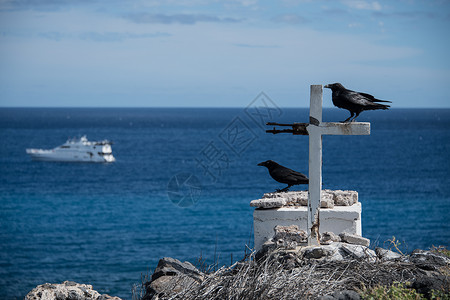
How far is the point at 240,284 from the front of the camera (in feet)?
23.8

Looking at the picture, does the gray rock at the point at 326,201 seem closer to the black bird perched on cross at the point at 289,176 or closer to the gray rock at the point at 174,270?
the black bird perched on cross at the point at 289,176

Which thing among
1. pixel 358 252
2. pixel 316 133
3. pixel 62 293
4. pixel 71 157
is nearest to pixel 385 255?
pixel 358 252

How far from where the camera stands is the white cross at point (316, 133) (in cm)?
902

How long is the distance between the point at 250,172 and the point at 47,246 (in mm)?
35799

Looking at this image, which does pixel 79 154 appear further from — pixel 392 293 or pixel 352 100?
pixel 392 293

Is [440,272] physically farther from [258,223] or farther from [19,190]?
[19,190]

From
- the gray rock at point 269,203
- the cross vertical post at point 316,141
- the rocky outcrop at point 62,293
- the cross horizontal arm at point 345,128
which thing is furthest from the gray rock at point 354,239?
the rocky outcrop at point 62,293

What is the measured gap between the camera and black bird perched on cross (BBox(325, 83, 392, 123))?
363 inches

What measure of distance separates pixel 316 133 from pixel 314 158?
40cm

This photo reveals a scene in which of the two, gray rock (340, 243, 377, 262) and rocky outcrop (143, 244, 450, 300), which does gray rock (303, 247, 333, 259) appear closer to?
rocky outcrop (143, 244, 450, 300)

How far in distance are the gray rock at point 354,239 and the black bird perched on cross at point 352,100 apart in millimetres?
1827

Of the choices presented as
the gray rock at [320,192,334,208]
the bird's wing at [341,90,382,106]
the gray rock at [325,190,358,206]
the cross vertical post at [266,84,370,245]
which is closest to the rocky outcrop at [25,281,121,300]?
the cross vertical post at [266,84,370,245]

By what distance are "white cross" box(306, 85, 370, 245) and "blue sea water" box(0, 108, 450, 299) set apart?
5.88 metres

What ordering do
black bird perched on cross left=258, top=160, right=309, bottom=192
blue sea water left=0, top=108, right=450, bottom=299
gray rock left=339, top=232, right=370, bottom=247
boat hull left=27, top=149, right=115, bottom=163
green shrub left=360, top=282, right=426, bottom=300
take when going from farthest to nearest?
boat hull left=27, top=149, right=115, bottom=163 < blue sea water left=0, top=108, right=450, bottom=299 < black bird perched on cross left=258, top=160, right=309, bottom=192 < gray rock left=339, top=232, right=370, bottom=247 < green shrub left=360, top=282, right=426, bottom=300
